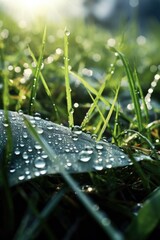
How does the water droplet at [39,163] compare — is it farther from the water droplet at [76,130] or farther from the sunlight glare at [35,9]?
the sunlight glare at [35,9]

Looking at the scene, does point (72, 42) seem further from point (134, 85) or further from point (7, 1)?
point (134, 85)

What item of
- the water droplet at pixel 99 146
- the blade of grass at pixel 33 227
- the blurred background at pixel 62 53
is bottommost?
the blurred background at pixel 62 53

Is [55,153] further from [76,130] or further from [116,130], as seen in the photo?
[116,130]

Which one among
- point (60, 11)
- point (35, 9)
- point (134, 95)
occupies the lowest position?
point (60, 11)

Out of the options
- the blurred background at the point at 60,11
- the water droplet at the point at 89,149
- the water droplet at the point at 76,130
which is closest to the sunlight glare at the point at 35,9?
the blurred background at the point at 60,11

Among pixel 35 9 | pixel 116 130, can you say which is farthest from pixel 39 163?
pixel 35 9

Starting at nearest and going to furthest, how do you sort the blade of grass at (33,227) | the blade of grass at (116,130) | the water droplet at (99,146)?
the blade of grass at (33,227) → the water droplet at (99,146) → the blade of grass at (116,130)

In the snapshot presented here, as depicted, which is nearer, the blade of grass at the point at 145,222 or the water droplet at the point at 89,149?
the blade of grass at the point at 145,222
